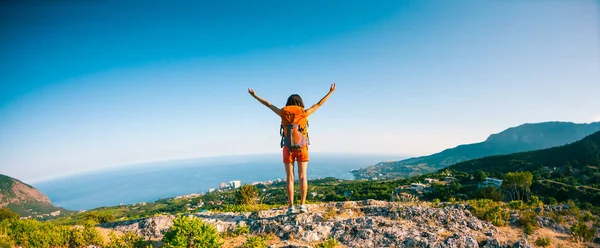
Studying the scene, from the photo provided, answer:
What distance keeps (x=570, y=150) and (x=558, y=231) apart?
116 metres

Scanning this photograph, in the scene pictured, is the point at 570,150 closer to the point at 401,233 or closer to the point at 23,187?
the point at 401,233

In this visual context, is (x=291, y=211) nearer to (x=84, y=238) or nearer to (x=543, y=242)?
(x=84, y=238)

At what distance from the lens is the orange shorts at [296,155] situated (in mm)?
5859

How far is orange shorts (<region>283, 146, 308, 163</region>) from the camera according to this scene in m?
5.86

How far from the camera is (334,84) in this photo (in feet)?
21.5

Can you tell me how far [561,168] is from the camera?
6844 cm

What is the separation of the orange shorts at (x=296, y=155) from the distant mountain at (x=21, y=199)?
194973 millimetres

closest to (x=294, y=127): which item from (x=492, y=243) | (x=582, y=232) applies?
(x=492, y=243)

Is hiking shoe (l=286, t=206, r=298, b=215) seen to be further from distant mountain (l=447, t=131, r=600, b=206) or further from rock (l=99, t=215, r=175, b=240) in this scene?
distant mountain (l=447, t=131, r=600, b=206)

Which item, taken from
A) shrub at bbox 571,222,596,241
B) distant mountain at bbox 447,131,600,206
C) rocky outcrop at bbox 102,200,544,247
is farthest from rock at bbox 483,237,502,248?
distant mountain at bbox 447,131,600,206

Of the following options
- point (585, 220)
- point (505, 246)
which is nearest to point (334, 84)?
point (505, 246)

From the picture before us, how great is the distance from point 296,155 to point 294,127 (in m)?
0.71

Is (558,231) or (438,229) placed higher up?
(438,229)

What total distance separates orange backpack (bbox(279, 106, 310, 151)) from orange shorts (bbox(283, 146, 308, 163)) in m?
0.11
